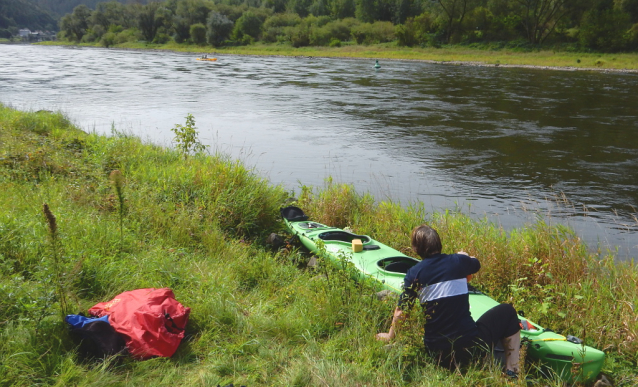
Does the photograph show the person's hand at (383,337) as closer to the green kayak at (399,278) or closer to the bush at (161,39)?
the green kayak at (399,278)

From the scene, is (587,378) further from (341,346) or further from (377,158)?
(377,158)

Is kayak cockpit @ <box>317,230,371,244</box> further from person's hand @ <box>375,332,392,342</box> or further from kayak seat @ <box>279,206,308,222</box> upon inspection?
person's hand @ <box>375,332,392,342</box>

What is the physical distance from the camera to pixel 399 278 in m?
4.54

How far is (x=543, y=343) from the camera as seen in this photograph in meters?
3.50

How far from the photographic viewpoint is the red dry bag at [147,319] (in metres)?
3.07

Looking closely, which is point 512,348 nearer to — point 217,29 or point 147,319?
point 147,319

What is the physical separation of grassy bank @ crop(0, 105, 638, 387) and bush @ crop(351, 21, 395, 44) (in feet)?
183

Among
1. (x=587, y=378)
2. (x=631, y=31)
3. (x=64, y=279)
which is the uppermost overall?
(x=631, y=31)

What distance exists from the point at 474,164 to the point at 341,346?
8.22 metres

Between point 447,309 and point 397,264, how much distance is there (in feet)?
5.43

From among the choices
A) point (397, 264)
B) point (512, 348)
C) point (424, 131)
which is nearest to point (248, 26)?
point (424, 131)

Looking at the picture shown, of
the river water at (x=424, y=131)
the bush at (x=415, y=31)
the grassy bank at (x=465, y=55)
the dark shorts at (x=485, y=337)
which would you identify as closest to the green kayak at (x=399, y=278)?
the dark shorts at (x=485, y=337)

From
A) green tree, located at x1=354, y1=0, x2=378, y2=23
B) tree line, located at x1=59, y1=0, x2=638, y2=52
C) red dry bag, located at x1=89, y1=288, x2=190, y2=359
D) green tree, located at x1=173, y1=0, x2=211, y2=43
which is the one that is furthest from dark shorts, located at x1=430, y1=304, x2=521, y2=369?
green tree, located at x1=173, y1=0, x2=211, y2=43

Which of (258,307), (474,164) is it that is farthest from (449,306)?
(474,164)
